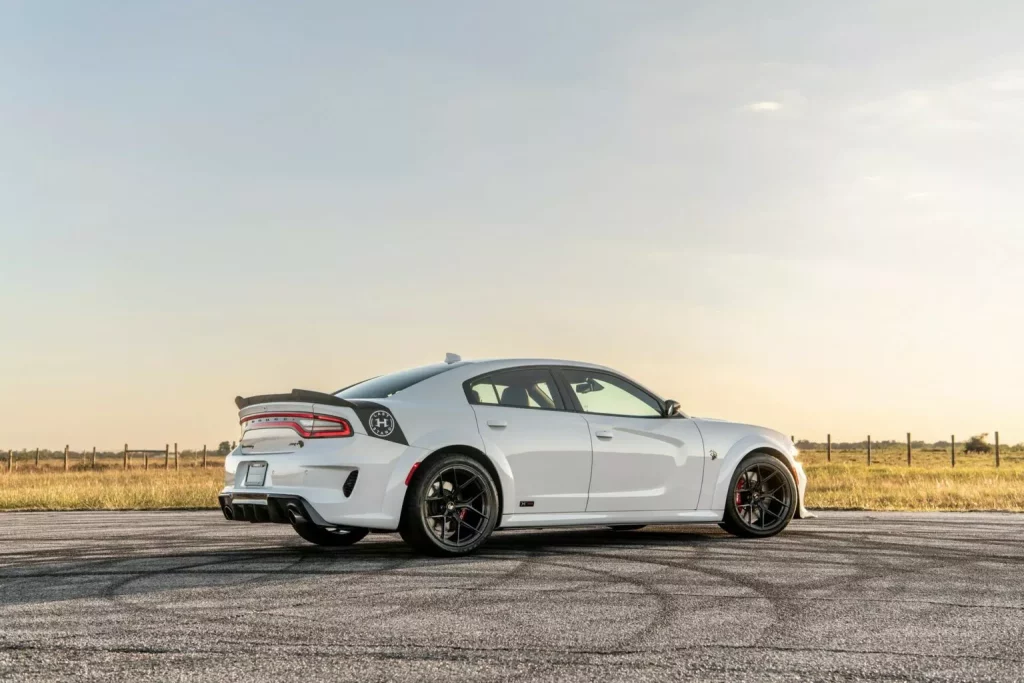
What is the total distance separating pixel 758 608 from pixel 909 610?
81cm

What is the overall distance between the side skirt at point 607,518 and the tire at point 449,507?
22 centimetres

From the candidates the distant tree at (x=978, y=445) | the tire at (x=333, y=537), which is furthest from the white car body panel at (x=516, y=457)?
the distant tree at (x=978, y=445)

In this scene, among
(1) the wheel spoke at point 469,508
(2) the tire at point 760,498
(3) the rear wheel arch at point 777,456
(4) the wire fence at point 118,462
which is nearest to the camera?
(1) the wheel spoke at point 469,508

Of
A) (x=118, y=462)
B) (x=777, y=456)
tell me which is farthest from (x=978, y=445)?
(x=777, y=456)

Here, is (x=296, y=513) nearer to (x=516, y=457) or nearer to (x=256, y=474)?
(x=256, y=474)

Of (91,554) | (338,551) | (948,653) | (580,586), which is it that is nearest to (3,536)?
(91,554)

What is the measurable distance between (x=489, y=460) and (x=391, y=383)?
105 cm

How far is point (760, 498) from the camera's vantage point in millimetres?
10219

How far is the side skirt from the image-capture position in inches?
345

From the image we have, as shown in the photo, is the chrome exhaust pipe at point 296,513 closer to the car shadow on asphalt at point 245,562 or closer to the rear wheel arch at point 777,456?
the car shadow on asphalt at point 245,562

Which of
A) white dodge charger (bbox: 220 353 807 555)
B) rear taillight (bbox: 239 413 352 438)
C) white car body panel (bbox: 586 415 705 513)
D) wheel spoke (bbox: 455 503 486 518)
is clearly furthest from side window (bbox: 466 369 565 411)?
rear taillight (bbox: 239 413 352 438)

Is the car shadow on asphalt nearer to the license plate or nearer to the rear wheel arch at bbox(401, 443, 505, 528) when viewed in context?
the rear wheel arch at bbox(401, 443, 505, 528)

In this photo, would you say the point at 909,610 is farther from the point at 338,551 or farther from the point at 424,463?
the point at 338,551

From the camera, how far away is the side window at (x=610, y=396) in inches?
373
